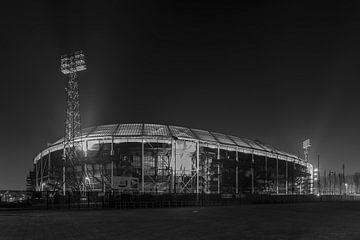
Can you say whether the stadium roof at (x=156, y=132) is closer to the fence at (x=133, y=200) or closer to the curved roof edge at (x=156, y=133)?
the curved roof edge at (x=156, y=133)

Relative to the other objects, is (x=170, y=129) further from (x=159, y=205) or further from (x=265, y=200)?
(x=159, y=205)

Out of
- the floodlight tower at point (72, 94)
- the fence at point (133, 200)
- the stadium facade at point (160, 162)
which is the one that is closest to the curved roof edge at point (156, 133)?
the stadium facade at point (160, 162)

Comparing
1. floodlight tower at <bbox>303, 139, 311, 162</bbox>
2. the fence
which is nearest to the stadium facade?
the fence

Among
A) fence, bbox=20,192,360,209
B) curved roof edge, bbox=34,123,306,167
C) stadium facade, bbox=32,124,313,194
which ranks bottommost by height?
fence, bbox=20,192,360,209

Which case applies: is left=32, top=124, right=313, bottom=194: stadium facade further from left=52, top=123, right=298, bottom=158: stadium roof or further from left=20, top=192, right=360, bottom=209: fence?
left=20, top=192, right=360, bottom=209: fence

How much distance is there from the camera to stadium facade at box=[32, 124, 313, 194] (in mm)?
96438

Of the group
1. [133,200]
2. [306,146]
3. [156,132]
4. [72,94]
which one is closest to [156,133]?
[156,132]

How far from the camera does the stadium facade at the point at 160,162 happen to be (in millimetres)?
96438

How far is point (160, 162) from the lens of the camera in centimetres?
10175

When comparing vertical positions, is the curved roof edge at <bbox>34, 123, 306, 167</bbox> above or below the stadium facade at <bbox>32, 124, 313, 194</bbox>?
above

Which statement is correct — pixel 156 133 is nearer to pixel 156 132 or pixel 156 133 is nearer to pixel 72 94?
pixel 156 132

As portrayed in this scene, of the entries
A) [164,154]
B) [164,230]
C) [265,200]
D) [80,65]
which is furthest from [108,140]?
[164,230]

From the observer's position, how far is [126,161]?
99.5 metres

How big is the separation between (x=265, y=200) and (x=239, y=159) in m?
41.4
